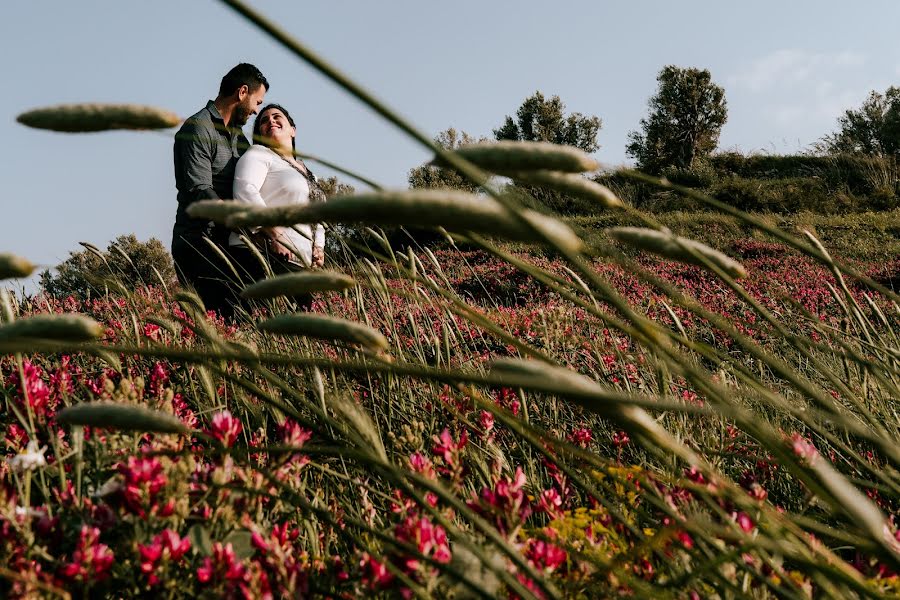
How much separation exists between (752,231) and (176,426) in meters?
15.5

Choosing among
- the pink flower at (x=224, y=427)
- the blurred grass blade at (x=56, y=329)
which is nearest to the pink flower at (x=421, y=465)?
the pink flower at (x=224, y=427)

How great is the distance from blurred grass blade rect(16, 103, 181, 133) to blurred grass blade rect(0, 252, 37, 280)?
0.47 ft

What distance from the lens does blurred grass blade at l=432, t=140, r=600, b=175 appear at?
2.04 ft

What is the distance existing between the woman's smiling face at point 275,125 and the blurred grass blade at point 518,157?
4.22 meters

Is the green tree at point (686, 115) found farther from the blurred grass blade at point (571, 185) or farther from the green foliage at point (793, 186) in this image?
the blurred grass blade at point (571, 185)

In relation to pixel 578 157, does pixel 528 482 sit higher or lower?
lower

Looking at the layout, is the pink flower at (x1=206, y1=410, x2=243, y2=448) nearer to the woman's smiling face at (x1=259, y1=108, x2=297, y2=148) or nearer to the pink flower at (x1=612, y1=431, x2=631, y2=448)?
the pink flower at (x1=612, y1=431, x2=631, y2=448)

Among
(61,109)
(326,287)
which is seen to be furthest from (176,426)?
(61,109)

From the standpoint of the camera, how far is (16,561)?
112 cm

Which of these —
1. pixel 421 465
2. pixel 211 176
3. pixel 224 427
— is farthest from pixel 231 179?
pixel 421 465

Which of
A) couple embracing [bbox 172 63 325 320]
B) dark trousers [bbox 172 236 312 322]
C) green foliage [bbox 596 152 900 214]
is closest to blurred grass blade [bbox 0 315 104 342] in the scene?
couple embracing [bbox 172 63 325 320]

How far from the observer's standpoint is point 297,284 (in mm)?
764

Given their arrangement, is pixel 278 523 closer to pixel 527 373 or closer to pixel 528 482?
pixel 528 482

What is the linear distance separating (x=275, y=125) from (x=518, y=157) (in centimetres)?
444
